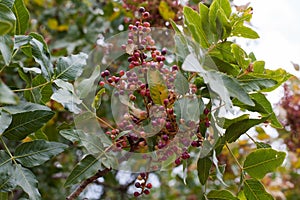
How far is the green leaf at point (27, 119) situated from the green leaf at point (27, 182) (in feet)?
0.16

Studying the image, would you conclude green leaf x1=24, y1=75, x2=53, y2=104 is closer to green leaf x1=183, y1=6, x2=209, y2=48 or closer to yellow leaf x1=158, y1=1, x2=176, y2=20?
green leaf x1=183, y1=6, x2=209, y2=48

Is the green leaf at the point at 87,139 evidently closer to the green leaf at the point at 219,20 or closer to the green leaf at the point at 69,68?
the green leaf at the point at 69,68

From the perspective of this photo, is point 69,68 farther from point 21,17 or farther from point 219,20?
point 219,20

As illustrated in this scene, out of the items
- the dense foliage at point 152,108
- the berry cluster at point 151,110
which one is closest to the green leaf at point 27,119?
the dense foliage at point 152,108

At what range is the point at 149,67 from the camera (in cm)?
72

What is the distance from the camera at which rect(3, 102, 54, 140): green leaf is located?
0.70 metres

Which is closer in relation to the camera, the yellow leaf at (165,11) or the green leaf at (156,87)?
the green leaf at (156,87)

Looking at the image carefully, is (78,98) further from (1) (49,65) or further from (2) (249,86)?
(2) (249,86)

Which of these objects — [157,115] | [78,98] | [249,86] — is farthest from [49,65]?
[249,86]

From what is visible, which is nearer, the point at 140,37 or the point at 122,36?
the point at 140,37

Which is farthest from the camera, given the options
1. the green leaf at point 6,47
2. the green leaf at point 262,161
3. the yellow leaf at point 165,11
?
the yellow leaf at point 165,11

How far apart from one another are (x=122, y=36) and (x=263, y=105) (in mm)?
302

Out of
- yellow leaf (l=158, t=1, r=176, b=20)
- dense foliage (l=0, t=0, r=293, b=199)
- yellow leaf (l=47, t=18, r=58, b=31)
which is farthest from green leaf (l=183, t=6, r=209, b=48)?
yellow leaf (l=47, t=18, r=58, b=31)

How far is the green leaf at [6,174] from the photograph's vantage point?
2.26ft
